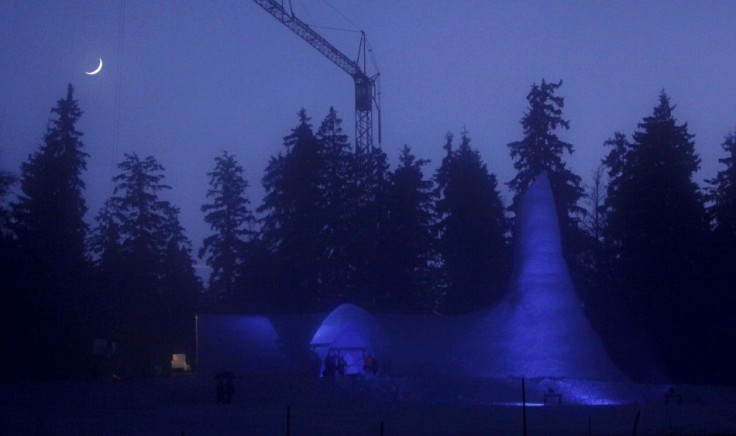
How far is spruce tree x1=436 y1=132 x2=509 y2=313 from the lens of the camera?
51531 millimetres

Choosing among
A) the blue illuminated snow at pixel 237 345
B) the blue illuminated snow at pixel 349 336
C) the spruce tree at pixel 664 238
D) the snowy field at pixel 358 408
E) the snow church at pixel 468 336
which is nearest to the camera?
the snowy field at pixel 358 408

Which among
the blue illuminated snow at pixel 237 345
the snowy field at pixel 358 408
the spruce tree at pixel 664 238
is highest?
the spruce tree at pixel 664 238

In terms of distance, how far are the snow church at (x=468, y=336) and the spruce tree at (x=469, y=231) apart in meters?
12.3

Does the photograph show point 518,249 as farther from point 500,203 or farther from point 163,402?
point 500,203

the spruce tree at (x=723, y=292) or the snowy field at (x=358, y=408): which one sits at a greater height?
the spruce tree at (x=723, y=292)

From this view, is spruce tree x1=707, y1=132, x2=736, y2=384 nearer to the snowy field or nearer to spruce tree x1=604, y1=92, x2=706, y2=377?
spruce tree x1=604, y1=92, x2=706, y2=377

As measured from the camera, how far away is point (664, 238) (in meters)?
43.2

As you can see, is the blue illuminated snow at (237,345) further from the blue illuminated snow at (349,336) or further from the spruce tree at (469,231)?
the spruce tree at (469,231)

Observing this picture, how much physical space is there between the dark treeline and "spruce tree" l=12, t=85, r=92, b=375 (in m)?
0.08

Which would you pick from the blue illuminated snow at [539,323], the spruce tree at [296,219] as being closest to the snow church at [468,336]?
the blue illuminated snow at [539,323]

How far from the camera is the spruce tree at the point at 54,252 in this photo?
1778 inches

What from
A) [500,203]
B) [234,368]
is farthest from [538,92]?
[234,368]

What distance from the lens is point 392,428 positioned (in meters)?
21.1

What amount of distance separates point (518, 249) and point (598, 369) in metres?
5.39
